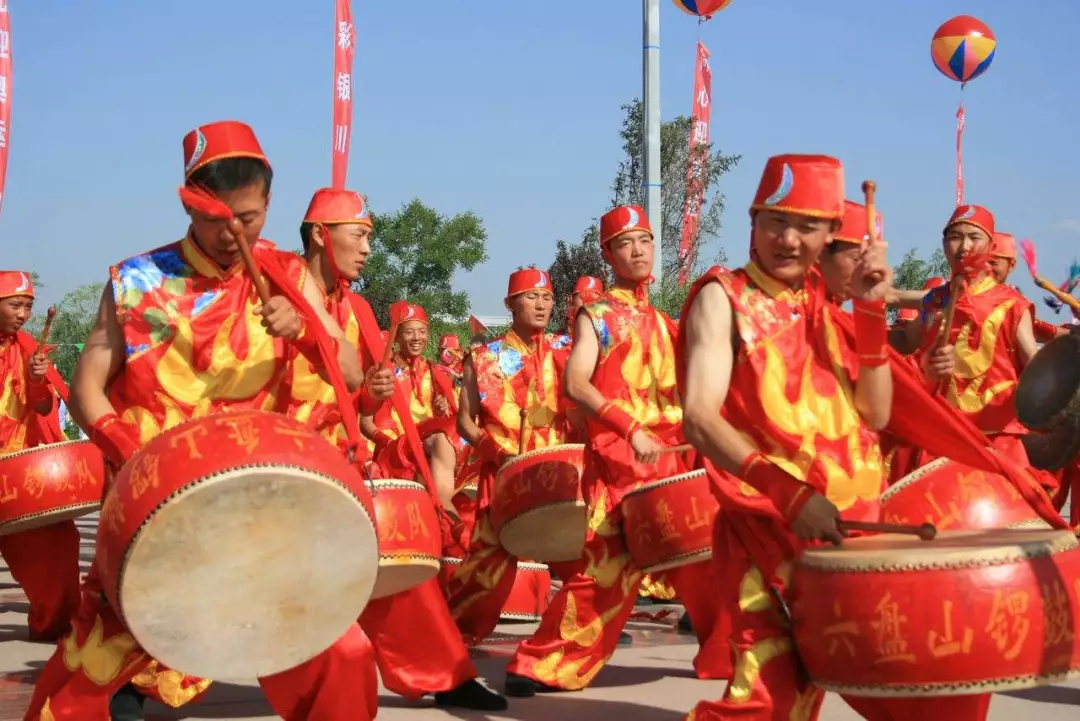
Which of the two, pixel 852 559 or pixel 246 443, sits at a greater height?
pixel 246 443

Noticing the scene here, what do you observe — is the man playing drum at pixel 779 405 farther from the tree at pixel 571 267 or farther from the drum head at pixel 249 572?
the tree at pixel 571 267

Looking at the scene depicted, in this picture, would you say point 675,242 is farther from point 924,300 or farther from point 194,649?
point 194,649

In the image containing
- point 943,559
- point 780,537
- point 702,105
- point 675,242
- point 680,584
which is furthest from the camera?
point 675,242

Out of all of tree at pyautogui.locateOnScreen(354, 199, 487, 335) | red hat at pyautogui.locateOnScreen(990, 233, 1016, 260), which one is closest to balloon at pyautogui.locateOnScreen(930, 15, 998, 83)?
red hat at pyautogui.locateOnScreen(990, 233, 1016, 260)

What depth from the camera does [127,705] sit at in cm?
604

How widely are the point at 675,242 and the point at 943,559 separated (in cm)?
2158

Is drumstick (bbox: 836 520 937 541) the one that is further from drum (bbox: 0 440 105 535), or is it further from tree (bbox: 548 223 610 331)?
tree (bbox: 548 223 610 331)

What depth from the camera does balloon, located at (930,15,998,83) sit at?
13.7 meters

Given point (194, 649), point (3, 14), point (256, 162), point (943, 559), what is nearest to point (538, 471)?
point (256, 162)

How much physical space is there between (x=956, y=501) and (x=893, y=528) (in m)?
0.76

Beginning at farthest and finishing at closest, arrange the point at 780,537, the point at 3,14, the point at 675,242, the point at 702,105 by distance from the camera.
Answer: the point at 675,242 < the point at 702,105 < the point at 3,14 < the point at 780,537

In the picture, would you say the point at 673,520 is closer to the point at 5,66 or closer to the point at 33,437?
the point at 33,437

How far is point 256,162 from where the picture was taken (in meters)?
4.54

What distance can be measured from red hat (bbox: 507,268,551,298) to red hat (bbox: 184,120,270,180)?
538 cm
